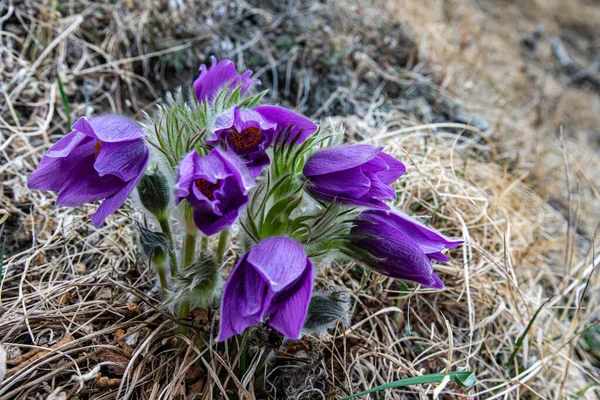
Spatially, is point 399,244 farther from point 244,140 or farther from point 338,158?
point 244,140

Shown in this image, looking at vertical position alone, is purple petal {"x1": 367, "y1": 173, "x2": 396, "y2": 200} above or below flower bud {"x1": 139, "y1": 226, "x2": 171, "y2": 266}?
above

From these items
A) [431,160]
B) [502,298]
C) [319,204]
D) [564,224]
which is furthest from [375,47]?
[319,204]

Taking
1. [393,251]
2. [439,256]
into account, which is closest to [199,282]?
[393,251]

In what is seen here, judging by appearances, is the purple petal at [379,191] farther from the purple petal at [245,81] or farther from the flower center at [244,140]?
the purple petal at [245,81]

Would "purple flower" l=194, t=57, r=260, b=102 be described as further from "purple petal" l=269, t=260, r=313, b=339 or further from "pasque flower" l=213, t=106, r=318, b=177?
"purple petal" l=269, t=260, r=313, b=339

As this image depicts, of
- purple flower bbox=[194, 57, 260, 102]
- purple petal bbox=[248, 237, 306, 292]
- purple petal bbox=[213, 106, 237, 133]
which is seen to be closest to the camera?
purple petal bbox=[248, 237, 306, 292]

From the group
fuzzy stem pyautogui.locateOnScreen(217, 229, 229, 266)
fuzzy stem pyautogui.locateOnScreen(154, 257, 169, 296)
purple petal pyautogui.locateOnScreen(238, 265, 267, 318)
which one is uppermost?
purple petal pyautogui.locateOnScreen(238, 265, 267, 318)

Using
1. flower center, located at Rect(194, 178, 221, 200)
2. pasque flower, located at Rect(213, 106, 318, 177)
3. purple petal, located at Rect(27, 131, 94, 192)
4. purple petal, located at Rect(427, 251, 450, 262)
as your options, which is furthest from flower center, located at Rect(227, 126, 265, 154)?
purple petal, located at Rect(427, 251, 450, 262)
